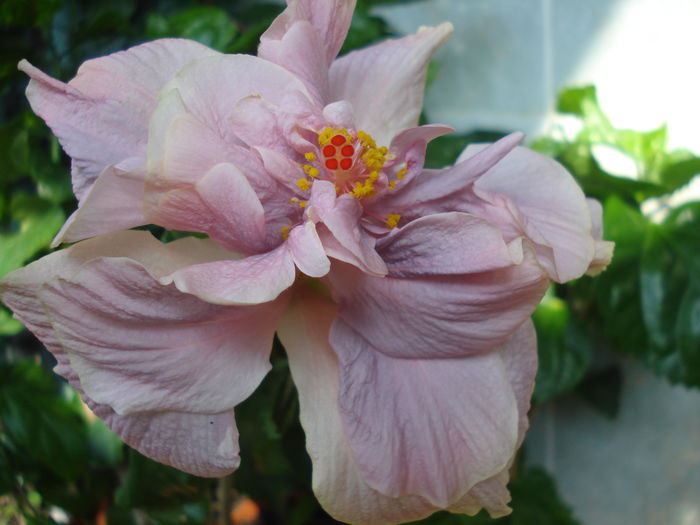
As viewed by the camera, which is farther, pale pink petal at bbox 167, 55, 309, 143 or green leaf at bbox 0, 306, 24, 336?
green leaf at bbox 0, 306, 24, 336

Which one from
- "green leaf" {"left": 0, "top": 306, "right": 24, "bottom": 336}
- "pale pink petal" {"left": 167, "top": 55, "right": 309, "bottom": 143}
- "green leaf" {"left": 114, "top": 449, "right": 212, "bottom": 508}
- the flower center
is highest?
"pale pink petal" {"left": 167, "top": 55, "right": 309, "bottom": 143}

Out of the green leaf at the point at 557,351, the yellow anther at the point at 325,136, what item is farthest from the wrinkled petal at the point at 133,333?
the green leaf at the point at 557,351

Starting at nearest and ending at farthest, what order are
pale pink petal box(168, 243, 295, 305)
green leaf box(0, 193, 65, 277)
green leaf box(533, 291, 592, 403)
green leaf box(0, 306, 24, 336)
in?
pale pink petal box(168, 243, 295, 305), green leaf box(0, 193, 65, 277), green leaf box(0, 306, 24, 336), green leaf box(533, 291, 592, 403)

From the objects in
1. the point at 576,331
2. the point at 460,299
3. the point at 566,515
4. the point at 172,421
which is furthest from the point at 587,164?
the point at 172,421

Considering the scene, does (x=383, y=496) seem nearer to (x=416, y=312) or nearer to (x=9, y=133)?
(x=416, y=312)

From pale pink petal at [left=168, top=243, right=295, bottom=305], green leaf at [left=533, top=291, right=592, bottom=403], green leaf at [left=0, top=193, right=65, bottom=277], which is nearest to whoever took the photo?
pale pink petal at [left=168, top=243, right=295, bottom=305]

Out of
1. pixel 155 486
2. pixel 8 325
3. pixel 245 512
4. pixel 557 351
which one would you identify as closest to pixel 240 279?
pixel 155 486

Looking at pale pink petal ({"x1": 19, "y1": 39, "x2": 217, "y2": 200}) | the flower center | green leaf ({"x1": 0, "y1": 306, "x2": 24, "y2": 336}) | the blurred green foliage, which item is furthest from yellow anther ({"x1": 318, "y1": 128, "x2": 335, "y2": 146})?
green leaf ({"x1": 0, "y1": 306, "x2": 24, "y2": 336})

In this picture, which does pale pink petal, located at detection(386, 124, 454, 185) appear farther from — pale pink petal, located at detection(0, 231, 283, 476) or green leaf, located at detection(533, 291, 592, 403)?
green leaf, located at detection(533, 291, 592, 403)
